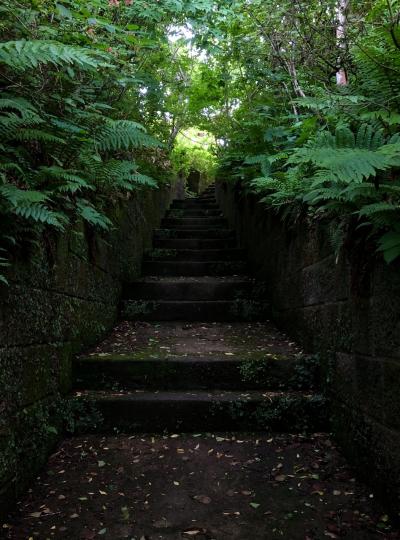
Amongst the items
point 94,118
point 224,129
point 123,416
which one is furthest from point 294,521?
point 224,129

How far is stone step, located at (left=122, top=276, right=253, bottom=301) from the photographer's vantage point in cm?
450

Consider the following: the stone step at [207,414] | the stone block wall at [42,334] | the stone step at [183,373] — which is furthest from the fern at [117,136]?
the stone step at [207,414]

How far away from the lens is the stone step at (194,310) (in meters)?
4.20

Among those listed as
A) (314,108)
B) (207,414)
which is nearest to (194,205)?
Answer: (314,108)

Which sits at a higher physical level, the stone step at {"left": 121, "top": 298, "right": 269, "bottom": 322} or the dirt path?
the stone step at {"left": 121, "top": 298, "right": 269, "bottom": 322}

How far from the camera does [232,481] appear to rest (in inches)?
82.4

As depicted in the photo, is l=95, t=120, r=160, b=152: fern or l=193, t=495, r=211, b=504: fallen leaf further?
l=95, t=120, r=160, b=152: fern

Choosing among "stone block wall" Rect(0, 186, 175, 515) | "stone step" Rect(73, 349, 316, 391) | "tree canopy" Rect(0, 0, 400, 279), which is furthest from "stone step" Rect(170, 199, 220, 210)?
"stone step" Rect(73, 349, 316, 391)

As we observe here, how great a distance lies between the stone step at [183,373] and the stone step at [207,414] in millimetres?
255

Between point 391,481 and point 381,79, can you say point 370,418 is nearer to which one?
point 391,481

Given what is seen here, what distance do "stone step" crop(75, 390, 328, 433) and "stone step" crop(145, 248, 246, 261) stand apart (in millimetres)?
3122

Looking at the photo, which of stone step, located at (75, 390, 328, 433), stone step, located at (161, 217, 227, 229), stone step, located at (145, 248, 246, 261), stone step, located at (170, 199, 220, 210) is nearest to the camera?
stone step, located at (75, 390, 328, 433)

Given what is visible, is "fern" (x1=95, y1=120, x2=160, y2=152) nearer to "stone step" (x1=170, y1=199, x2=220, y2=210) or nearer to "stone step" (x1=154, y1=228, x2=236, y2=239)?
"stone step" (x1=154, y1=228, x2=236, y2=239)

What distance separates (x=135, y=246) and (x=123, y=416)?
2.69 meters
